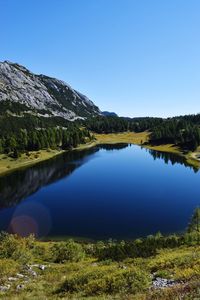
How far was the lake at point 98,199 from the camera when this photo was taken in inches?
2980

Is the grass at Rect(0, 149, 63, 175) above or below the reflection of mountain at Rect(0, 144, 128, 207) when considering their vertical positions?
above

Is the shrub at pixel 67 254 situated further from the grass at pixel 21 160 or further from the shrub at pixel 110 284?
the grass at pixel 21 160

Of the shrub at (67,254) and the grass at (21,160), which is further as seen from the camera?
the grass at (21,160)

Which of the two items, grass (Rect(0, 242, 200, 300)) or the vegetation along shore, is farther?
the vegetation along shore

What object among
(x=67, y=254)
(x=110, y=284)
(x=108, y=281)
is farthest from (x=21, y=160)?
(x=110, y=284)

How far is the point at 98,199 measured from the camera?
10025 cm

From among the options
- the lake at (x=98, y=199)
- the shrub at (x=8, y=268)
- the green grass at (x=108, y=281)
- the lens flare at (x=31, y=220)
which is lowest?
the lens flare at (x=31, y=220)

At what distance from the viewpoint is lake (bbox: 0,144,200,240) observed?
248 ft

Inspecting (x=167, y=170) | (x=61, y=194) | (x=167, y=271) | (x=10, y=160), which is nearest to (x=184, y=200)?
(x=61, y=194)

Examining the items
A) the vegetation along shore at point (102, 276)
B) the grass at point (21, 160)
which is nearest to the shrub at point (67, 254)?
the vegetation along shore at point (102, 276)

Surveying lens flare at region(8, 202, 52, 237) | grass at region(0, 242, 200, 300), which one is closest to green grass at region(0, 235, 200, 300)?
grass at region(0, 242, 200, 300)

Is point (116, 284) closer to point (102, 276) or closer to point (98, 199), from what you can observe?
point (102, 276)

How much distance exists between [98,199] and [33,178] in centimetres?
4097

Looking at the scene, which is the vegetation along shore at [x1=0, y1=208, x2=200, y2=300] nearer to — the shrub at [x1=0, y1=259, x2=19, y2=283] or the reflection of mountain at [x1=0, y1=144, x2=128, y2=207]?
the shrub at [x1=0, y1=259, x2=19, y2=283]
